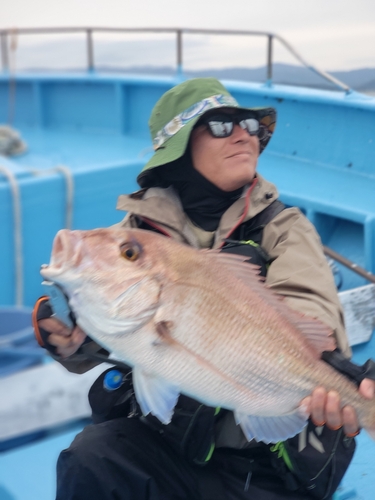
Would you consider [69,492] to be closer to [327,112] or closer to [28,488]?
[28,488]

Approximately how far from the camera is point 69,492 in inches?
71.6

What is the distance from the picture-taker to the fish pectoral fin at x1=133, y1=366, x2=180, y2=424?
59.2 inches

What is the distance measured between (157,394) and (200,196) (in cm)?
97

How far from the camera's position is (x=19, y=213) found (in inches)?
164

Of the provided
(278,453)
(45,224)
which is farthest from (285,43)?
(278,453)

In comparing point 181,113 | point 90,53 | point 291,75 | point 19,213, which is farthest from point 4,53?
point 181,113

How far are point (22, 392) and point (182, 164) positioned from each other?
137cm

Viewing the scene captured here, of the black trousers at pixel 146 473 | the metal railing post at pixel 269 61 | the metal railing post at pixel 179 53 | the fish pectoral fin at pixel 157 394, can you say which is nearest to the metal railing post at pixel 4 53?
the metal railing post at pixel 179 53

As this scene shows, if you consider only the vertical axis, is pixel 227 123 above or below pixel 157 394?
above

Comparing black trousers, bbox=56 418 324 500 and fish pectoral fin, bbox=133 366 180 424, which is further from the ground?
fish pectoral fin, bbox=133 366 180 424

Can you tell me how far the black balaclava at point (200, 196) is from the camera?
2.25m

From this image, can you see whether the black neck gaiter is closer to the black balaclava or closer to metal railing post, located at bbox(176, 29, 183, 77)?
the black balaclava

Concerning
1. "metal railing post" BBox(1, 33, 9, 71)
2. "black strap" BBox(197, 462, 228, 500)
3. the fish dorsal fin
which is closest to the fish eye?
the fish dorsal fin

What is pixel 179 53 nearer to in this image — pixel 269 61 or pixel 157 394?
pixel 269 61
